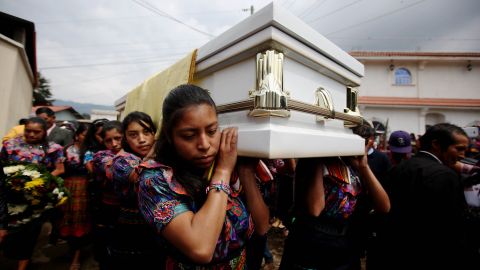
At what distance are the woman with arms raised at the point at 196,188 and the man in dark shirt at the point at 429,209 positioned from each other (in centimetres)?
166

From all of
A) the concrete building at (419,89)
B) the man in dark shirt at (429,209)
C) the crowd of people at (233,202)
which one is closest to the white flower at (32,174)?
the crowd of people at (233,202)

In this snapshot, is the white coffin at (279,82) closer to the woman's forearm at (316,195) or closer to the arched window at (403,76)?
the woman's forearm at (316,195)

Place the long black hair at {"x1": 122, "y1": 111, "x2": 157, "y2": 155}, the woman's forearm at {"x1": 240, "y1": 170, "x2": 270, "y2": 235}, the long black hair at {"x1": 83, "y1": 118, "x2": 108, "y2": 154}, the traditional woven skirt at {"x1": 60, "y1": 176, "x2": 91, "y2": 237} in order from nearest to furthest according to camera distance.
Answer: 1. the woman's forearm at {"x1": 240, "y1": 170, "x2": 270, "y2": 235}
2. the long black hair at {"x1": 122, "y1": 111, "x2": 157, "y2": 155}
3. the long black hair at {"x1": 83, "y1": 118, "x2": 108, "y2": 154}
4. the traditional woven skirt at {"x1": 60, "y1": 176, "x2": 91, "y2": 237}

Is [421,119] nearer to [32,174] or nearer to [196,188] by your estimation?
[196,188]

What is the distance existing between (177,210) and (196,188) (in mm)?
140

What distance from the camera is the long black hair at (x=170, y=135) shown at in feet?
2.99

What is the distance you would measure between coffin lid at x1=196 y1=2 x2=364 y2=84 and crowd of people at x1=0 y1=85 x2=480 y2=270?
10.5 inches

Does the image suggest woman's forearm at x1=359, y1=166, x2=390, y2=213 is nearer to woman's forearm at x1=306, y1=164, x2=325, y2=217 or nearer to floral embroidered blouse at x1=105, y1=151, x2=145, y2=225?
woman's forearm at x1=306, y1=164, x2=325, y2=217

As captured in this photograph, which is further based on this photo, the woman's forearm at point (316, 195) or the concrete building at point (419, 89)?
the concrete building at point (419, 89)

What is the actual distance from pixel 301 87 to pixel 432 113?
56.4 ft

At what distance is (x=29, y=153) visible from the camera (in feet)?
10.1

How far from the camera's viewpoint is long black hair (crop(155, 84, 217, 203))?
91 cm

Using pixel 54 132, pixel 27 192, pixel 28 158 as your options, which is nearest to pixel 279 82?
pixel 27 192

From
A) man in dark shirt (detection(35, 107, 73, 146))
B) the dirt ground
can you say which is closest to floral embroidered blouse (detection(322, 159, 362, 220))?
the dirt ground
